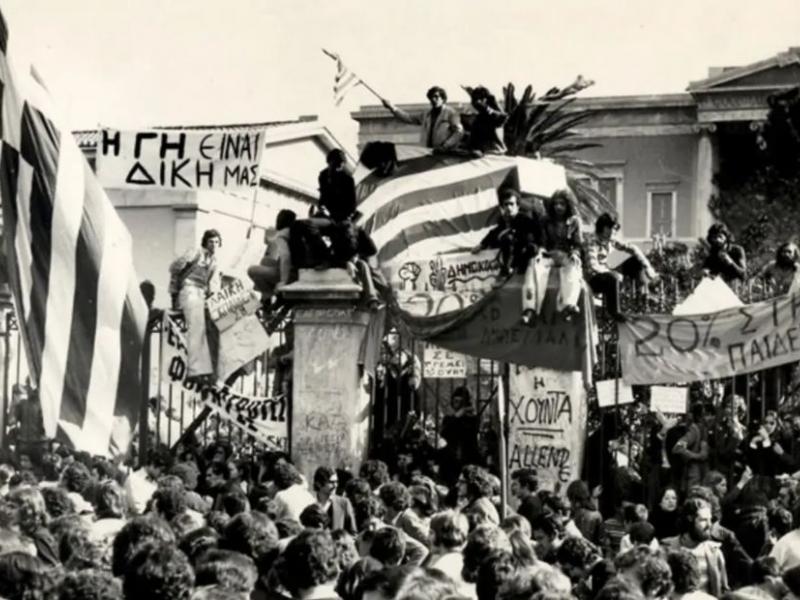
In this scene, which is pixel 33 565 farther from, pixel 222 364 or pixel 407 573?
pixel 222 364

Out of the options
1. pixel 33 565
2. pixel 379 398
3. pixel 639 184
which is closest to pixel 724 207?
pixel 639 184

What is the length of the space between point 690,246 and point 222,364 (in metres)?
33.7

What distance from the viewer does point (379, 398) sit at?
17.6m

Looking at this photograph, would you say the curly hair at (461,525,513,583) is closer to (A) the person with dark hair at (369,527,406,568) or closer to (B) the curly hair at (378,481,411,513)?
(A) the person with dark hair at (369,527,406,568)

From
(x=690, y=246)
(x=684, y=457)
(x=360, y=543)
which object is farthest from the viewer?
(x=690, y=246)

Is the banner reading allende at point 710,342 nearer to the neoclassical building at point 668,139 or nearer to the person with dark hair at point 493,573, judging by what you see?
the person with dark hair at point 493,573

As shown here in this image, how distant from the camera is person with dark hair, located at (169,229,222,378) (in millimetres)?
17594

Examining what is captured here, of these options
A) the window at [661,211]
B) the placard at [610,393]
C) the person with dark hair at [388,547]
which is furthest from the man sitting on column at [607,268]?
the window at [661,211]

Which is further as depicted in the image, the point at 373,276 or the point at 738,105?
the point at 738,105

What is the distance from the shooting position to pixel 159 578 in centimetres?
707

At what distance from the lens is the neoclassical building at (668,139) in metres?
54.3

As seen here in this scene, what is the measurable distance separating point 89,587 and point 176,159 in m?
9.90

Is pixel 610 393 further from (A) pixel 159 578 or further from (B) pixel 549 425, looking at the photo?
(A) pixel 159 578

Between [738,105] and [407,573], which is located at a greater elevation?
[738,105]
